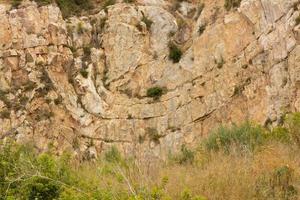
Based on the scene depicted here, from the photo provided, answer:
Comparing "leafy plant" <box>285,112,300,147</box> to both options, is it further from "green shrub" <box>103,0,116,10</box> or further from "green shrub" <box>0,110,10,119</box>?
"green shrub" <box>103,0,116,10</box>

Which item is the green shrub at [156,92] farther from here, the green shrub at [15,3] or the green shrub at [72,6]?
the green shrub at [15,3]

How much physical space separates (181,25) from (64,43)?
15.7ft

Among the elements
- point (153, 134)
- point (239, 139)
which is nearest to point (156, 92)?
point (153, 134)

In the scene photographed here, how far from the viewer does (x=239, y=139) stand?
774 cm

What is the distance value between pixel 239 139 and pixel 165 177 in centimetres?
351

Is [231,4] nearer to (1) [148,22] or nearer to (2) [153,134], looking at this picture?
(1) [148,22]

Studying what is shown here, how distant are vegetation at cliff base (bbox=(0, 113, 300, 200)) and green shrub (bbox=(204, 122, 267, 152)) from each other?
7 centimetres

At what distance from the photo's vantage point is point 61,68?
20.4 meters

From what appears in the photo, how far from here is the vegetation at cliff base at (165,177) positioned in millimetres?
4623

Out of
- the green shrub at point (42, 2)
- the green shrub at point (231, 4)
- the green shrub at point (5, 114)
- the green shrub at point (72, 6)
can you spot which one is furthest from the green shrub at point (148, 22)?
the green shrub at point (5, 114)

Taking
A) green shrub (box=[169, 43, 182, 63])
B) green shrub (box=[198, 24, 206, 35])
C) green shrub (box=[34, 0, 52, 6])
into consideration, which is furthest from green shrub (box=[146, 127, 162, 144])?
green shrub (box=[34, 0, 52, 6])

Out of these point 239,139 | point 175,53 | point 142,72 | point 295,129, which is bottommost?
point 239,139

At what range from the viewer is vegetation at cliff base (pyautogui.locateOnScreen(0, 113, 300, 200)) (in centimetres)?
462

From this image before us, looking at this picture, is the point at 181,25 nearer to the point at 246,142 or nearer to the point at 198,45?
the point at 198,45
